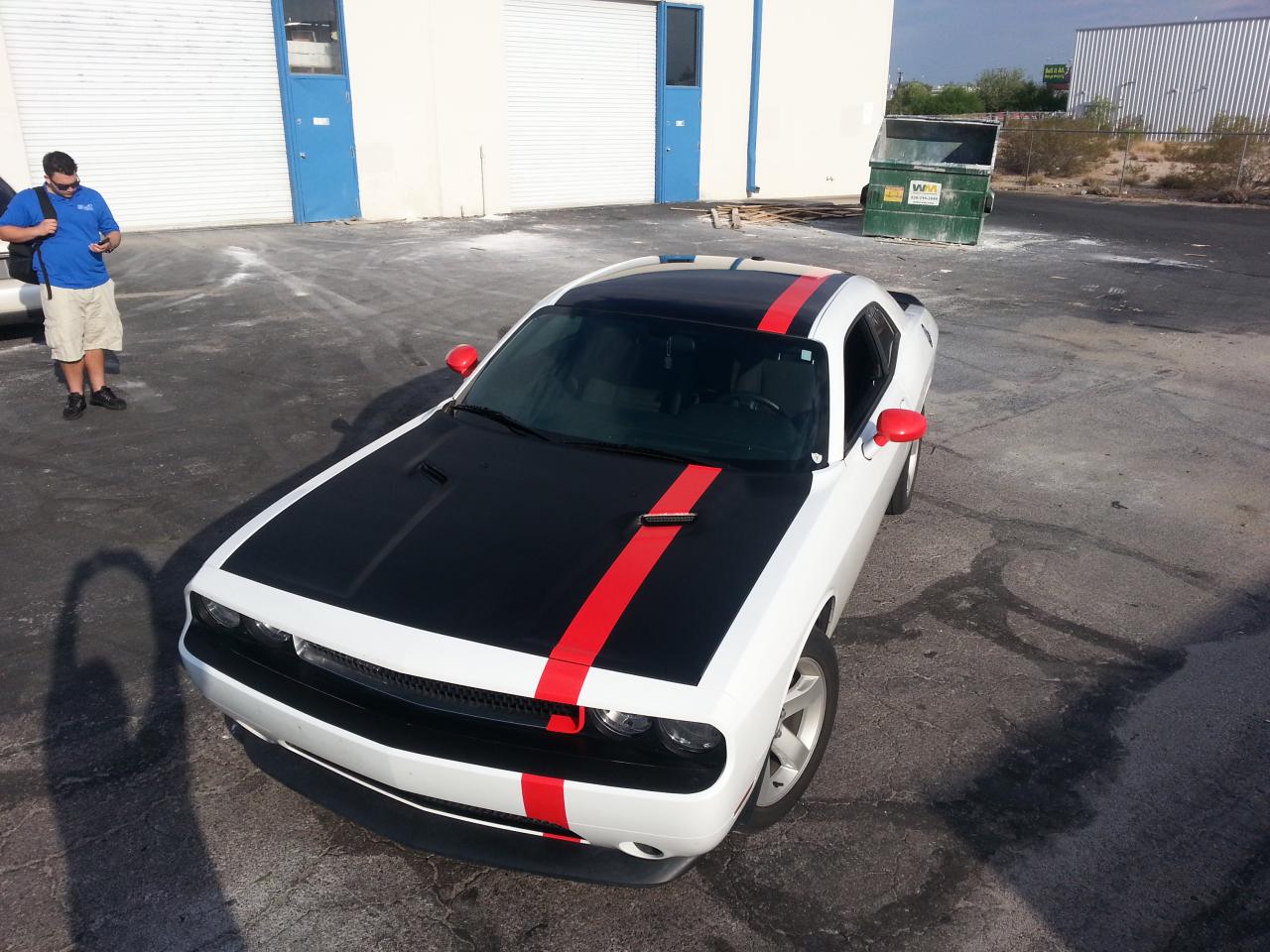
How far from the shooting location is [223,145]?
17047 mm

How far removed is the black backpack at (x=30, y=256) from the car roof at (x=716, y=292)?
4.35 metres

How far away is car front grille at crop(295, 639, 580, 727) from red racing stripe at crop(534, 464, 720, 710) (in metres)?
0.05

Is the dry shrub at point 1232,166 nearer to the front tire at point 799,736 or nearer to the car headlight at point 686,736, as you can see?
the front tire at point 799,736

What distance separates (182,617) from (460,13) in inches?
659

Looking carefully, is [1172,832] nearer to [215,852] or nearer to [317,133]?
[215,852]

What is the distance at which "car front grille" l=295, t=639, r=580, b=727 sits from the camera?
2.71 m

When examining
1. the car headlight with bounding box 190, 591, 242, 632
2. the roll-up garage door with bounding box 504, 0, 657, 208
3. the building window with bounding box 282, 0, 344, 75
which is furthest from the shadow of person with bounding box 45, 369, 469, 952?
the roll-up garage door with bounding box 504, 0, 657, 208

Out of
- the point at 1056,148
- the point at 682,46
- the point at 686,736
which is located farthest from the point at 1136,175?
the point at 686,736

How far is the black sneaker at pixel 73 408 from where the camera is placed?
7301 mm

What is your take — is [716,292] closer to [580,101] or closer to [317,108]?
[317,108]

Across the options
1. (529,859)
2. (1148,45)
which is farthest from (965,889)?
(1148,45)

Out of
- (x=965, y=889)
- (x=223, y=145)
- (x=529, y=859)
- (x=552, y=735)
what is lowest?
(x=965, y=889)

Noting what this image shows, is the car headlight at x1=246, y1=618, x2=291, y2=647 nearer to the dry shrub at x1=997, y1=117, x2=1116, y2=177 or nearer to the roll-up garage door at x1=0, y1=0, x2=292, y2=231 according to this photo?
the roll-up garage door at x1=0, y1=0, x2=292, y2=231

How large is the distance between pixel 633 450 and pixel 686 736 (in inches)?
55.5
